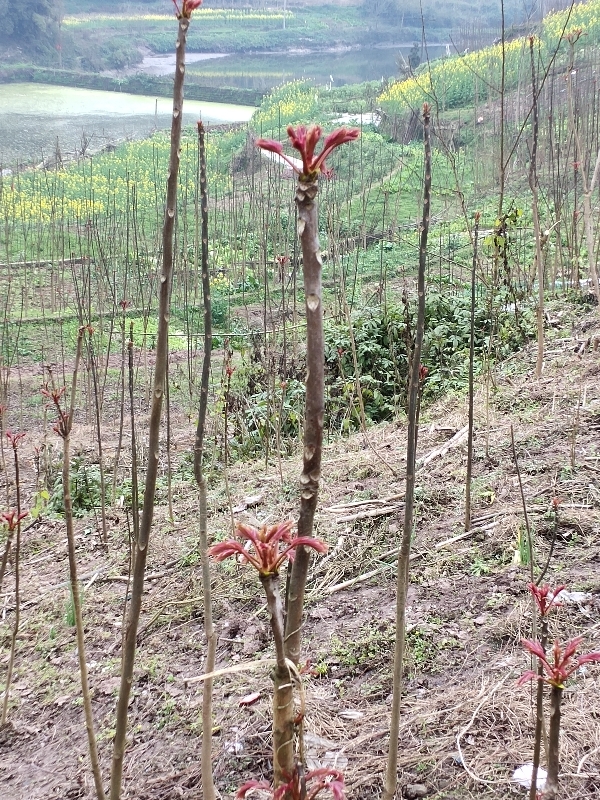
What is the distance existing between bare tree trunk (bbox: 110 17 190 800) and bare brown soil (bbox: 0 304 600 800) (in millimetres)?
199

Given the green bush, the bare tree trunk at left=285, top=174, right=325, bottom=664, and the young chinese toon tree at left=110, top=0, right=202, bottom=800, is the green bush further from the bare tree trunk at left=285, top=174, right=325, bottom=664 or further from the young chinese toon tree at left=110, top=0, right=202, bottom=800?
the bare tree trunk at left=285, top=174, right=325, bottom=664

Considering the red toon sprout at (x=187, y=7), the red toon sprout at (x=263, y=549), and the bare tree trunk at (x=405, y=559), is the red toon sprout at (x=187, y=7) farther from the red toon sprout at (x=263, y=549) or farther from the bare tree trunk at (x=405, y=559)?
the red toon sprout at (x=263, y=549)

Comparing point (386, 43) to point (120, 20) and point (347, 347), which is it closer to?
point (120, 20)

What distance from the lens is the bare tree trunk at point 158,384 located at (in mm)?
874

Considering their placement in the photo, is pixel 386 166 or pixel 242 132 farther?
pixel 242 132

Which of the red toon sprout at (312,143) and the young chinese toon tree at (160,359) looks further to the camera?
the young chinese toon tree at (160,359)

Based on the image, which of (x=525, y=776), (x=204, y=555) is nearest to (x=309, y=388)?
(x=204, y=555)

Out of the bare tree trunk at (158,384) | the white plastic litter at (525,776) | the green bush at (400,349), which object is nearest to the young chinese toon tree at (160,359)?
the bare tree trunk at (158,384)

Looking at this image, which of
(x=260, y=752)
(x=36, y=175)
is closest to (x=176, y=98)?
(x=260, y=752)

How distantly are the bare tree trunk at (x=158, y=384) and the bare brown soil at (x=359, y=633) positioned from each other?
0.20 metres

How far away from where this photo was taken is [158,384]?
939 millimetres

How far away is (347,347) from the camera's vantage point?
4.82 metres

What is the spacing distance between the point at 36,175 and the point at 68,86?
5.59 meters

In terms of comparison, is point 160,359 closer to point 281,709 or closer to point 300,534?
point 300,534
